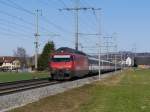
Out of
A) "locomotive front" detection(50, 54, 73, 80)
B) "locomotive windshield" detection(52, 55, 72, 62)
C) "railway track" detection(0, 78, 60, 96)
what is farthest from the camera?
"locomotive windshield" detection(52, 55, 72, 62)

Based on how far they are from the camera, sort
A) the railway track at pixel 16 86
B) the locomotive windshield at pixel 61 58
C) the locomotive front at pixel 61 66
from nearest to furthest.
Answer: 1. the railway track at pixel 16 86
2. the locomotive front at pixel 61 66
3. the locomotive windshield at pixel 61 58

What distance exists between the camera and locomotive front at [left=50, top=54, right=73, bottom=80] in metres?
49.1

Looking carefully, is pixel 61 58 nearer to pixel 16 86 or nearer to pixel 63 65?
pixel 63 65

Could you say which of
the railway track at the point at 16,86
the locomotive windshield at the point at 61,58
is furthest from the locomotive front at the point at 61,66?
the railway track at the point at 16,86

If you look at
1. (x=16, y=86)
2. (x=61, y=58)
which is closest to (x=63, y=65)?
(x=61, y=58)

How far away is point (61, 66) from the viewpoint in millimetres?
49562

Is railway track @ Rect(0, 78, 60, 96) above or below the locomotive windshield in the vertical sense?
below

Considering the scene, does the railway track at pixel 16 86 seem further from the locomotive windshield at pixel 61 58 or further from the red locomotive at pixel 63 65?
the locomotive windshield at pixel 61 58

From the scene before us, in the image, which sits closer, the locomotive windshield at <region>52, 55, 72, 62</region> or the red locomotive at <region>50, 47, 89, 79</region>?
the red locomotive at <region>50, 47, 89, 79</region>

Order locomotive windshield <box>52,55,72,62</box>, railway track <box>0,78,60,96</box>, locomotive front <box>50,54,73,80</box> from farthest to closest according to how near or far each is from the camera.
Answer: locomotive windshield <box>52,55,72,62</box> < locomotive front <box>50,54,73,80</box> < railway track <box>0,78,60,96</box>

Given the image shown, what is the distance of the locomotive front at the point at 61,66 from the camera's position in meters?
49.1

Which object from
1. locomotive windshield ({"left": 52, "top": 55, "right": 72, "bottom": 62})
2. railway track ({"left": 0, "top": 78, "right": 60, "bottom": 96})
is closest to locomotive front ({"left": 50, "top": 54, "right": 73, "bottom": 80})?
locomotive windshield ({"left": 52, "top": 55, "right": 72, "bottom": 62})

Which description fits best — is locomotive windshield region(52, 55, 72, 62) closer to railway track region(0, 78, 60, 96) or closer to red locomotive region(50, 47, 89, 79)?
red locomotive region(50, 47, 89, 79)

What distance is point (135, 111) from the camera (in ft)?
58.9
